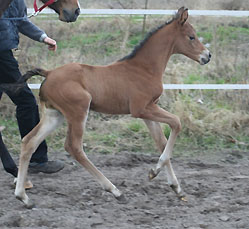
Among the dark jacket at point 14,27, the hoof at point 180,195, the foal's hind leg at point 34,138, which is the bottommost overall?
the hoof at point 180,195

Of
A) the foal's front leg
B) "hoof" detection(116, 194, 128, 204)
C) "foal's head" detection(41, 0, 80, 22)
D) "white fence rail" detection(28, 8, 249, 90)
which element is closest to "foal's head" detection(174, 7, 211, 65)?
the foal's front leg

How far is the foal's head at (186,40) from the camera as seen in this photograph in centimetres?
457

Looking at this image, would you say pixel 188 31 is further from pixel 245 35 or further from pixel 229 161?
pixel 245 35

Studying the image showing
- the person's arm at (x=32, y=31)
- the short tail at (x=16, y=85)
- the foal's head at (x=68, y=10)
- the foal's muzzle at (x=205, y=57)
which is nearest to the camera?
the short tail at (x=16, y=85)

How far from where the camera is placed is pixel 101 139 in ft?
20.7

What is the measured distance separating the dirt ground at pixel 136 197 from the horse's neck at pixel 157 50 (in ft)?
3.63

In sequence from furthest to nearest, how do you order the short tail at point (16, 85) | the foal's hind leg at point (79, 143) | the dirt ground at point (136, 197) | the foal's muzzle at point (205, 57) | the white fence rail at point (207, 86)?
the white fence rail at point (207, 86)
the foal's muzzle at point (205, 57)
the short tail at point (16, 85)
the foal's hind leg at point (79, 143)
the dirt ground at point (136, 197)

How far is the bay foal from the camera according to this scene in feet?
13.9

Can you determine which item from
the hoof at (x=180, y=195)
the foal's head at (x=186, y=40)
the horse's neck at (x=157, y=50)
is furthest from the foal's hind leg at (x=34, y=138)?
the foal's head at (x=186, y=40)

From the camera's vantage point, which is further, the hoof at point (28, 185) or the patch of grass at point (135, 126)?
the patch of grass at point (135, 126)

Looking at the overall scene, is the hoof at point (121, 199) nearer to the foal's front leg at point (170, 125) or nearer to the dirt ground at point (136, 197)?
the dirt ground at point (136, 197)

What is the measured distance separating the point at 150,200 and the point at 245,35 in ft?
18.2

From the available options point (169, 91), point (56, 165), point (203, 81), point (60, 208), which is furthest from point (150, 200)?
point (203, 81)

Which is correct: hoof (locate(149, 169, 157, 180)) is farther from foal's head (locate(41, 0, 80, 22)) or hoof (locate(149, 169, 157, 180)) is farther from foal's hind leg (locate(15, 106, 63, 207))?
foal's head (locate(41, 0, 80, 22))
